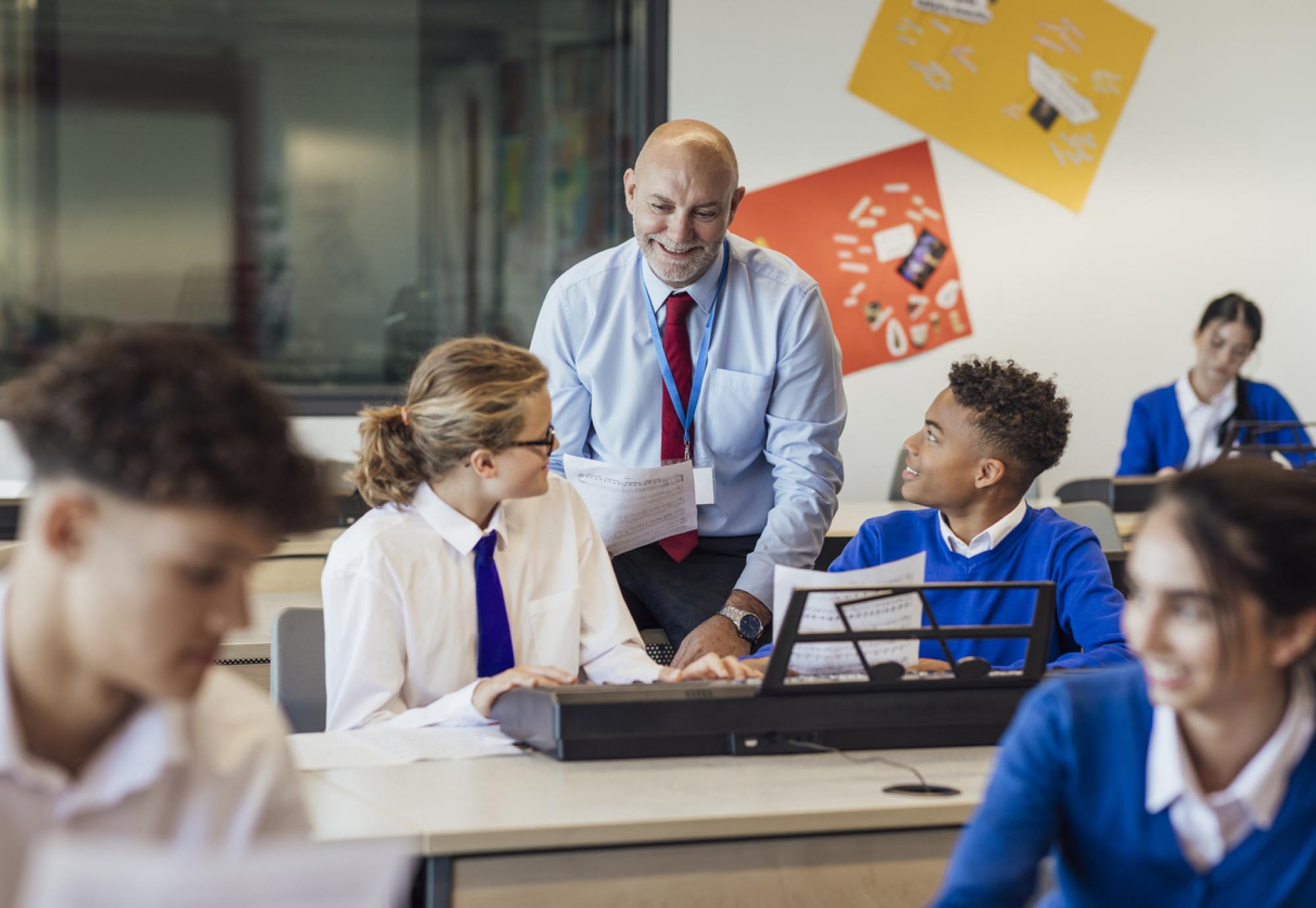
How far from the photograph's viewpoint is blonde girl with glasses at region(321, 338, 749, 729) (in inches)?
76.9

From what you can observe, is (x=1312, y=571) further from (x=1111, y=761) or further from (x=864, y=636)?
(x=864, y=636)

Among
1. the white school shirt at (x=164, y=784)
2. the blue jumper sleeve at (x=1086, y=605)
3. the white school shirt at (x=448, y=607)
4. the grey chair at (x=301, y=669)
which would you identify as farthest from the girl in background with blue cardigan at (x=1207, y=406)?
the white school shirt at (x=164, y=784)

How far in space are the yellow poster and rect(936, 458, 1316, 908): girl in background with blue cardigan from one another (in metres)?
4.10

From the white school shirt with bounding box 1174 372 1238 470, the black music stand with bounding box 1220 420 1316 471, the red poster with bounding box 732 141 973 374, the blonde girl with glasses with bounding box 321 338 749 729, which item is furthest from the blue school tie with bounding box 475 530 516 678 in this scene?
the white school shirt with bounding box 1174 372 1238 470

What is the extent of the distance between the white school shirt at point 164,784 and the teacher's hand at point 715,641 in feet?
4.64

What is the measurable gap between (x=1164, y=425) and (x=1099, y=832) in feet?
12.9

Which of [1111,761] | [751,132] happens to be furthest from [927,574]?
[751,132]

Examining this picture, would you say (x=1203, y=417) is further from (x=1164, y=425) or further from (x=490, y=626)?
(x=490, y=626)

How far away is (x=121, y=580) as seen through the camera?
0.83m

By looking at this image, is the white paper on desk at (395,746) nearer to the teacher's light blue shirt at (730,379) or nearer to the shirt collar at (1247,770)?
the shirt collar at (1247,770)

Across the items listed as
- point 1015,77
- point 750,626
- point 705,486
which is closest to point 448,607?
point 750,626

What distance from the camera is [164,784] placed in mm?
924

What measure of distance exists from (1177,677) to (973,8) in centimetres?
445

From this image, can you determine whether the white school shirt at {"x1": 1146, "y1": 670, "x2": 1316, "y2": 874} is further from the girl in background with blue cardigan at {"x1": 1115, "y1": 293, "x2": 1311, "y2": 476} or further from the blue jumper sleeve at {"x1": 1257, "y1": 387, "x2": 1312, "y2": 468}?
the blue jumper sleeve at {"x1": 1257, "y1": 387, "x2": 1312, "y2": 468}
